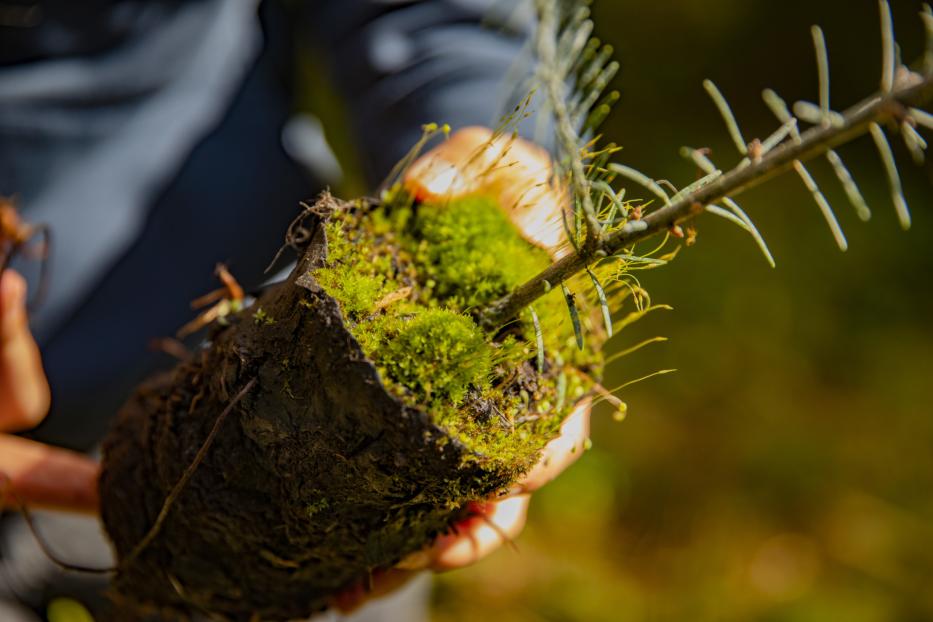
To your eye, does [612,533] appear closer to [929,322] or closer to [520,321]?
[929,322]

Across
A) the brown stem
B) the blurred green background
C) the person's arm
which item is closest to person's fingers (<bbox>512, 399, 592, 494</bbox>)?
the brown stem

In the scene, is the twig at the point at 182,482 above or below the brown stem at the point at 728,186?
below

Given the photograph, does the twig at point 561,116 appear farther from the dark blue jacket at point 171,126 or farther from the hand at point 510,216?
the dark blue jacket at point 171,126

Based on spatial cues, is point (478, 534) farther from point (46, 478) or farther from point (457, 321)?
point (46, 478)

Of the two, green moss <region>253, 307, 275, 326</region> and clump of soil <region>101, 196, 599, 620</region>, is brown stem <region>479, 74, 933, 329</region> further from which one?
green moss <region>253, 307, 275, 326</region>


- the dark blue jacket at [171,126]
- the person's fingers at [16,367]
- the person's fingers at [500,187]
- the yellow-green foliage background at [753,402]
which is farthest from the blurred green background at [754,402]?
the person's fingers at [500,187]
